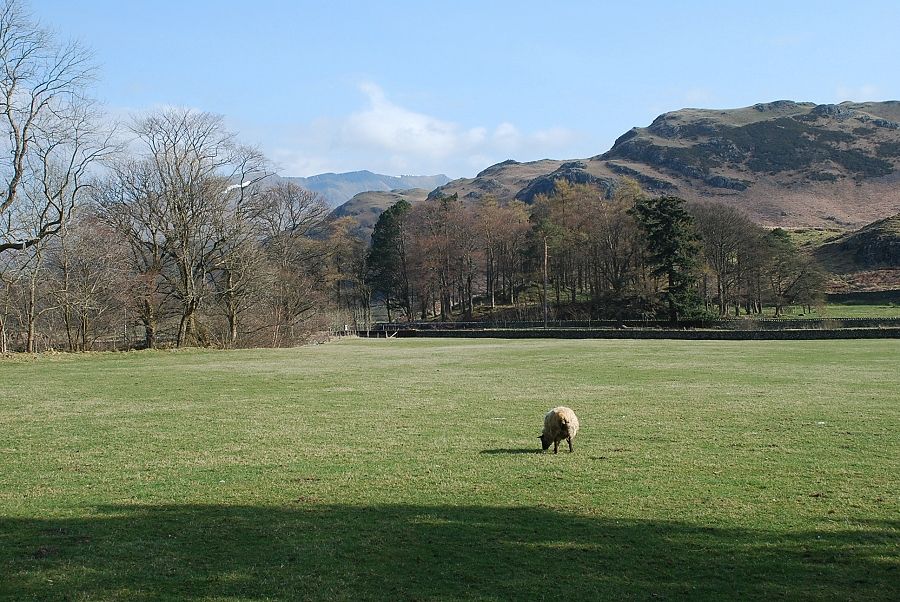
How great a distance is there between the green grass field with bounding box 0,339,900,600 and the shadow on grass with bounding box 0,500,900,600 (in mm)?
35

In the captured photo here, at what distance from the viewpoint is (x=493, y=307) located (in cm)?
10612

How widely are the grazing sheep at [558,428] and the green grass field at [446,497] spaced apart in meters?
0.47

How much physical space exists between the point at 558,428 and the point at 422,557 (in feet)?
20.0

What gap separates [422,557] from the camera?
7.74 meters

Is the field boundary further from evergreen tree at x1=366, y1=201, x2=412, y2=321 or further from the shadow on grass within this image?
the shadow on grass

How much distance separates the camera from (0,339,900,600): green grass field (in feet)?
23.4

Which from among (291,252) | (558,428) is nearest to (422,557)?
(558,428)

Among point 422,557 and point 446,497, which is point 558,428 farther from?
point 422,557

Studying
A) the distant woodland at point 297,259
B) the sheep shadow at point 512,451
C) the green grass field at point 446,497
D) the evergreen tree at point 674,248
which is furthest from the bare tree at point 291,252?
the sheep shadow at point 512,451

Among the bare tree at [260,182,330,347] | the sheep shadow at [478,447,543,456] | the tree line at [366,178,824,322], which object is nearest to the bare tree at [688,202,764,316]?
the tree line at [366,178,824,322]

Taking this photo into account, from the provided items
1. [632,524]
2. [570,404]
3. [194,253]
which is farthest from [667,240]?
[632,524]

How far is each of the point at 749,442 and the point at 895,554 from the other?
6705mm

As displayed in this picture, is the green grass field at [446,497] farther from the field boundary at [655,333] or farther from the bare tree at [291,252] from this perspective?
the bare tree at [291,252]

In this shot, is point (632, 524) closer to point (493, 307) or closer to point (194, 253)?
point (194, 253)
